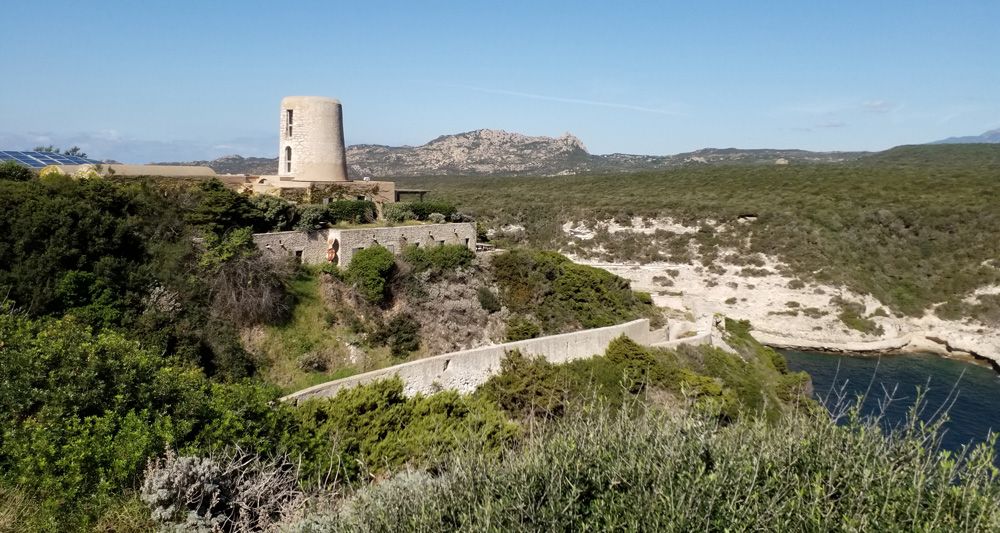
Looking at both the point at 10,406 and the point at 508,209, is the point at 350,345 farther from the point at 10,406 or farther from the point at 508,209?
the point at 508,209

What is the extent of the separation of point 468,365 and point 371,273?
259 inches

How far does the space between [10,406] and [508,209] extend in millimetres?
50430

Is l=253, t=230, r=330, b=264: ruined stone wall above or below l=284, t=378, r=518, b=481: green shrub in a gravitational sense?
above

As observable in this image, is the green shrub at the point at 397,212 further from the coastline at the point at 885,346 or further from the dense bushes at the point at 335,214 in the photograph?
the coastline at the point at 885,346

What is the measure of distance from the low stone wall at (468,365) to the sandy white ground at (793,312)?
33.2 feet

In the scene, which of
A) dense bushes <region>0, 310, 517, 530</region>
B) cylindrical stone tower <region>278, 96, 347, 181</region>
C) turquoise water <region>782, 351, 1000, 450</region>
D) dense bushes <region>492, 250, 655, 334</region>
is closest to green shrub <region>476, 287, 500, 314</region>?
dense bushes <region>492, 250, 655, 334</region>

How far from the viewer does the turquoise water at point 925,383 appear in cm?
2334

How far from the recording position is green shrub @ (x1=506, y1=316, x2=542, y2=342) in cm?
2133

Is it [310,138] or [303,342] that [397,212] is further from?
[303,342]

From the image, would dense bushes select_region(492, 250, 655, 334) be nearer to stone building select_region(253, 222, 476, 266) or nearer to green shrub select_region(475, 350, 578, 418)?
stone building select_region(253, 222, 476, 266)

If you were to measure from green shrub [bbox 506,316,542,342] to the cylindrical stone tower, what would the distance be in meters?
9.73

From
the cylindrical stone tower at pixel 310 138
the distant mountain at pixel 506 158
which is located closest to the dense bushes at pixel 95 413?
the cylindrical stone tower at pixel 310 138

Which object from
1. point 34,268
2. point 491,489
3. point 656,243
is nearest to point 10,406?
point 34,268

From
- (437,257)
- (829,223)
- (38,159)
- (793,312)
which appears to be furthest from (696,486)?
(829,223)
